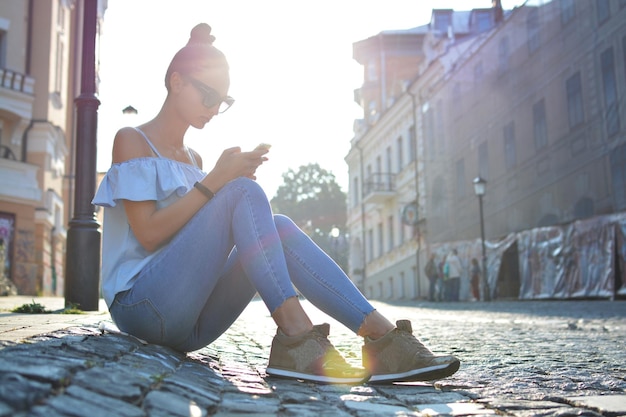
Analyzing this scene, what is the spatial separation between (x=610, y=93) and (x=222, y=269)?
14.0 meters

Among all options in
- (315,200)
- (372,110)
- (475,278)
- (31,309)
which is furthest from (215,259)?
(315,200)

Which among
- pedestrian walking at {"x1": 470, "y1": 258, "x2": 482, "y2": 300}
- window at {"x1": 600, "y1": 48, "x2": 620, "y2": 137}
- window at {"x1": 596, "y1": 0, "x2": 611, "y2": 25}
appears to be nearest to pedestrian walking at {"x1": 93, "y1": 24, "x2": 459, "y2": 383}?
window at {"x1": 600, "y1": 48, "x2": 620, "y2": 137}

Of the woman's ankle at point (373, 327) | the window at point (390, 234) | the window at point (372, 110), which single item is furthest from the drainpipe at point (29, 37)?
the window at point (372, 110)

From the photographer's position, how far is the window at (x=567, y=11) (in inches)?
671

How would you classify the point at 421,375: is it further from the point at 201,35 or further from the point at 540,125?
the point at 540,125

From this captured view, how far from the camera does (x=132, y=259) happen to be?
3.06 m

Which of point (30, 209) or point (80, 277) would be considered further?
point (30, 209)

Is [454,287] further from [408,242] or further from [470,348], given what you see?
[470,348]

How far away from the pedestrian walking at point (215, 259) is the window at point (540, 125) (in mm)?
16777

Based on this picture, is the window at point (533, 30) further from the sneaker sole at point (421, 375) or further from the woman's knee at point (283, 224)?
the sneaker sole at point (421, 375)

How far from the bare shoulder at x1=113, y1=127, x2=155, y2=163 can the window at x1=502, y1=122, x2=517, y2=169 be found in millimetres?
18614

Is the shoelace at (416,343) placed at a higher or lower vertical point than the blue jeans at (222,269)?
lower

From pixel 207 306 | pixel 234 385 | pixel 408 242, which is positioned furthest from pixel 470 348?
pixel 408 242

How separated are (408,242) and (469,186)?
9.15m
